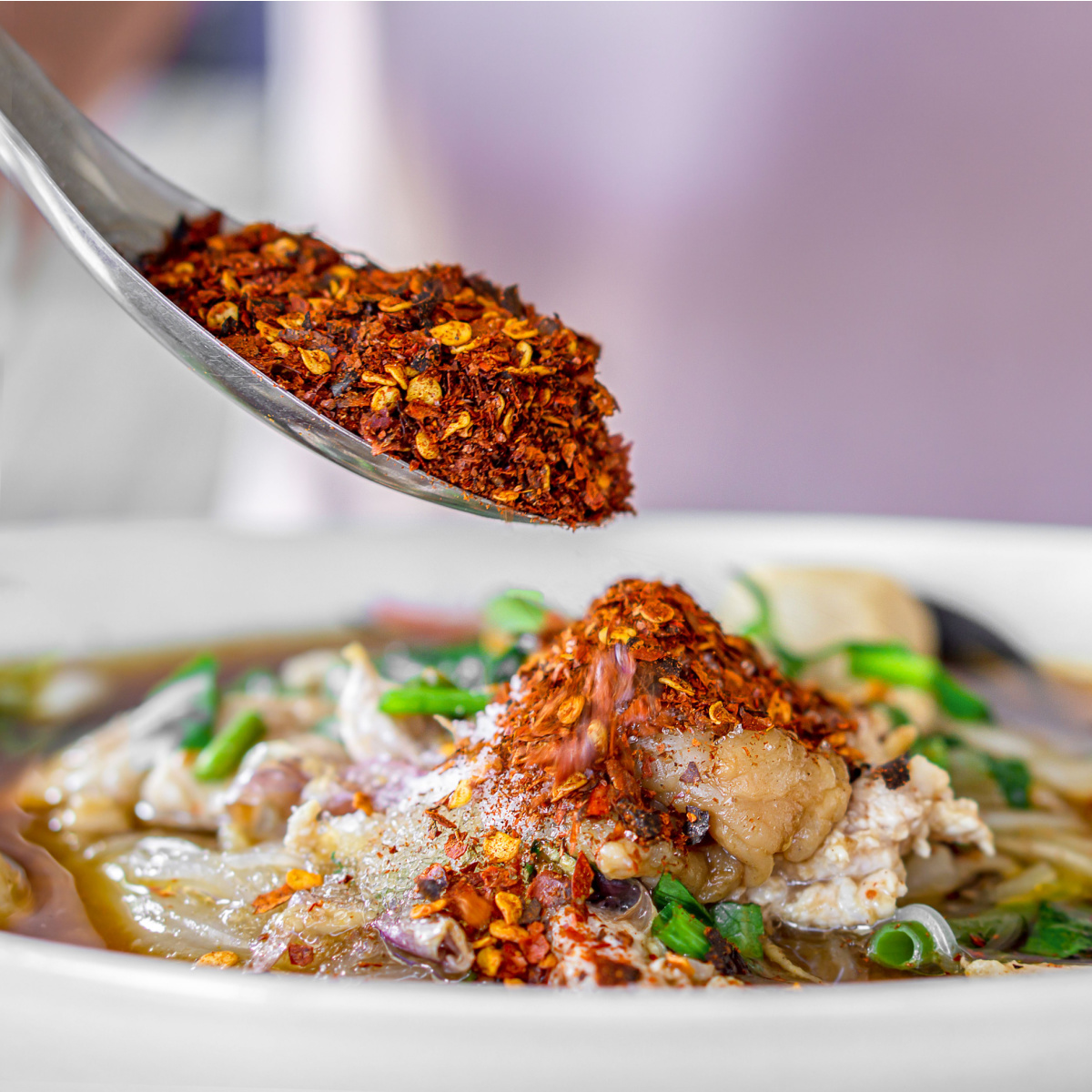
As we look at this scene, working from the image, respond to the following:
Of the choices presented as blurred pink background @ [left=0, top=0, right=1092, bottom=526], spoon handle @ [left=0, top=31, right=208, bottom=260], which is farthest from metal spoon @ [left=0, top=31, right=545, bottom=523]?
blurred pink background @ [left=0, top=0, right=1092, bottom=526]

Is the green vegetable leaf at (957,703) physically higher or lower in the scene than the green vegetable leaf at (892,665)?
lower

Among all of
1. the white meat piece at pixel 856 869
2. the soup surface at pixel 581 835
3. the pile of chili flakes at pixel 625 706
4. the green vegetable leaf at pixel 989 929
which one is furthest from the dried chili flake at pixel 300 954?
the green vegetable leaf at pixel 989 929

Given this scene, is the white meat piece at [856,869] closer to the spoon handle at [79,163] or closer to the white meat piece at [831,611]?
the white meat piece at [831,611]

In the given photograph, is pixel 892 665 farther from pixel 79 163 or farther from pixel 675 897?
pixel 79 163

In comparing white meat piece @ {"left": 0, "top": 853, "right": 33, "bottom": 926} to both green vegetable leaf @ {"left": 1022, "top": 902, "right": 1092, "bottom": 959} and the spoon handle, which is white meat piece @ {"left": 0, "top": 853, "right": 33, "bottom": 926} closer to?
the spoon handle

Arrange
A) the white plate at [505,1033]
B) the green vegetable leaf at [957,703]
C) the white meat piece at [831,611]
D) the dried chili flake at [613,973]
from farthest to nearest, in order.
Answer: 1. the white meat piece at [831,611]
2. the green vegetable leaf at [957,703]
3. the dried chili flake at [613,973]
4. the white plate at [505,1033]

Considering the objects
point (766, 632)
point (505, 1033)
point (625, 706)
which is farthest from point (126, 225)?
point (766, 632)

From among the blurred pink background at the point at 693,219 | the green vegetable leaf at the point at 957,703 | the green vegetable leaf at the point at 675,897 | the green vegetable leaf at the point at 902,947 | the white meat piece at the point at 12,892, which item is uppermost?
the blurred pink background at the point at 693,219
